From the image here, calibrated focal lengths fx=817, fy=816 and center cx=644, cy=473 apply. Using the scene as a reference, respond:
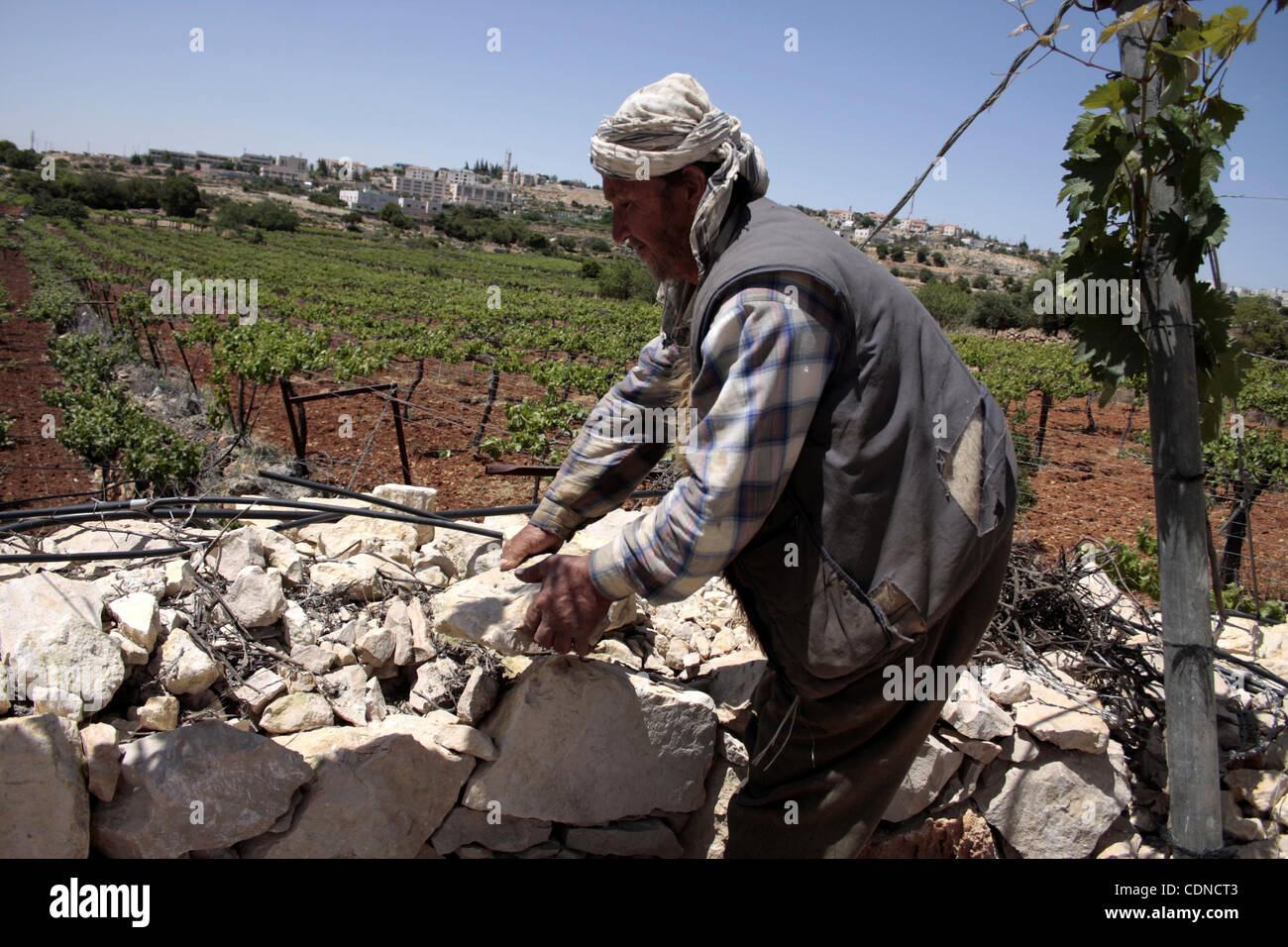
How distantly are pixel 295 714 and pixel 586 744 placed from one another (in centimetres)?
81

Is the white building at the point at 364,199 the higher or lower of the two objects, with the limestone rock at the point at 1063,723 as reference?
higher

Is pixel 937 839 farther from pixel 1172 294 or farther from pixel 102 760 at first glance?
pixel 102 760

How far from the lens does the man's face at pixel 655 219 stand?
1698mm

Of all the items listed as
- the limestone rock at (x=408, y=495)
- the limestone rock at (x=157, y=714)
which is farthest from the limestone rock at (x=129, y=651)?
the limestone rock at (x=408, y=495)

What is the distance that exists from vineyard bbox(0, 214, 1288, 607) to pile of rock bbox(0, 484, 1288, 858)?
121cm

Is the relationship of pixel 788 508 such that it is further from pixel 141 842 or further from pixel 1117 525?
pixel 1117 525

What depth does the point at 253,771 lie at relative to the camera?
2010 millimetres

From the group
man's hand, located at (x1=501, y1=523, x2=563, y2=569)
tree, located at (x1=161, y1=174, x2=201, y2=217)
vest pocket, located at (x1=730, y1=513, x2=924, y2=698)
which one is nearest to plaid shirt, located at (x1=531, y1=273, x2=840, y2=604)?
vest pocket, located at (x1=730, y1=513, x2=924, y2=698)

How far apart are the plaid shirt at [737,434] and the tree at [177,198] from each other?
264 ft

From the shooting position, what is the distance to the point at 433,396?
43.4 ft

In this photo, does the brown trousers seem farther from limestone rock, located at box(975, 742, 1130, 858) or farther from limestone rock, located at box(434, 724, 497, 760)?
limestone rock, located at box(975, 742, 1130, 858)

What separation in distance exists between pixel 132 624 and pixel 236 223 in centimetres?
7001

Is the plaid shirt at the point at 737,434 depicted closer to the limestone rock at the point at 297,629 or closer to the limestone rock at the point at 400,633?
the limestone rock at the point at 400,633
